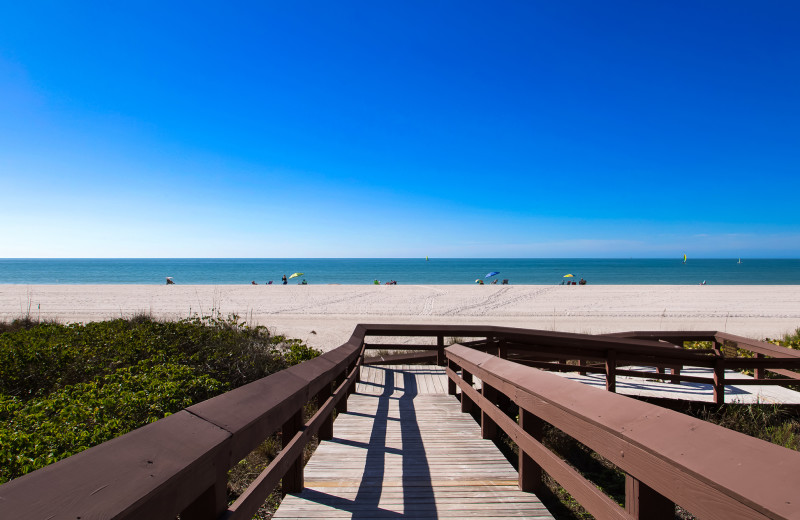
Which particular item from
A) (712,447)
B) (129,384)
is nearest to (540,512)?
(712,447)

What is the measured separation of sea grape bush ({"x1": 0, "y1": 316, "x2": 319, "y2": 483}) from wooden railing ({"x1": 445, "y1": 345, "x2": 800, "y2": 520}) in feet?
11.1

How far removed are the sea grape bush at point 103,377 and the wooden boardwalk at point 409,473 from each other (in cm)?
181

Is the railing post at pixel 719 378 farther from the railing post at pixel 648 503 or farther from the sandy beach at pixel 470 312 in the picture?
the sandy beach at pixel 470 312

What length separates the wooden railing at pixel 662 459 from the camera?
3.60ft

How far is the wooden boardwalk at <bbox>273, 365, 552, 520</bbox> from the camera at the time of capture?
9.38ft

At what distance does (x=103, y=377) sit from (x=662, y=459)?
22.1ft

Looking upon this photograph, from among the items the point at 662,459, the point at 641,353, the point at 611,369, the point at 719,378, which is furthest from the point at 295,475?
the point at 719,378

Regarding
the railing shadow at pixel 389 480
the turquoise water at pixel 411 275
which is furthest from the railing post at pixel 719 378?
the turquoise water at pixel 411 275

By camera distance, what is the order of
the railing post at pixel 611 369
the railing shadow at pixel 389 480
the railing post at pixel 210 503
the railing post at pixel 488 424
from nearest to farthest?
the railing post at pixel 210 503, the railing shadow at pixel 389 480, the railing post at pixel 488 424, the railing post at pixel 611 369

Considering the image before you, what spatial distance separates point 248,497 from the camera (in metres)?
1.97

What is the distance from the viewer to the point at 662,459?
1.44 meters

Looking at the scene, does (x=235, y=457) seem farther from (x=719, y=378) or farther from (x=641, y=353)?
(x=719, y=378)

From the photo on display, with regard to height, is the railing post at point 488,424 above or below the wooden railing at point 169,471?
below

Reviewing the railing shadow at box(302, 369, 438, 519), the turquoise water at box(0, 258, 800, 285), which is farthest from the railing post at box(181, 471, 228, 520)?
the turquoise water at box(0, 258, 800, 285)
